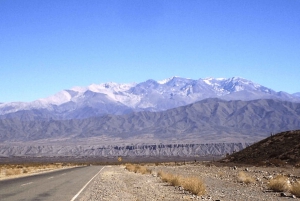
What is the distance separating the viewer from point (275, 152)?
5497 centimetres

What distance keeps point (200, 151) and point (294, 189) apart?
178 meters

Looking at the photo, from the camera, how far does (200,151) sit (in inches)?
7849

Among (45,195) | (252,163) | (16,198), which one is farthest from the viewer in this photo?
(252,163)

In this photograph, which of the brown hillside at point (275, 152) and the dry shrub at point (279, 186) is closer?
the dry shrub at point (279, 186)

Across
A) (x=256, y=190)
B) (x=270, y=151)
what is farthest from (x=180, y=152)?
(x=256, y=190)

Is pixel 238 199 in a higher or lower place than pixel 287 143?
lower

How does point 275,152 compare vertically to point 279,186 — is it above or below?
above

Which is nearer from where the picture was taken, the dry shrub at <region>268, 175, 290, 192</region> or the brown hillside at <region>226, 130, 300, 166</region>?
the dry shrub at <region>268, 175, 290, 192</region>

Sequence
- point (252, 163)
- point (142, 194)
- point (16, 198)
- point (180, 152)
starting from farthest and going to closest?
point (180, 152) → point (252, 163) → point (142, 194) → point (16, 198)

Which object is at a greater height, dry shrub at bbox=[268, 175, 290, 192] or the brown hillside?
the brown hillside

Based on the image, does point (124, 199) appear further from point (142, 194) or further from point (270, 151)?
point (270, 151)

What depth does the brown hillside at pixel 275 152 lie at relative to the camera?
5050 centimetres

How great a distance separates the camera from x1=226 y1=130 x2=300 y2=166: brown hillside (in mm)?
50500

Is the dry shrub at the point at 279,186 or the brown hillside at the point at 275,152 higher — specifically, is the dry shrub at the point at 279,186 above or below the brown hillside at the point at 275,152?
below
